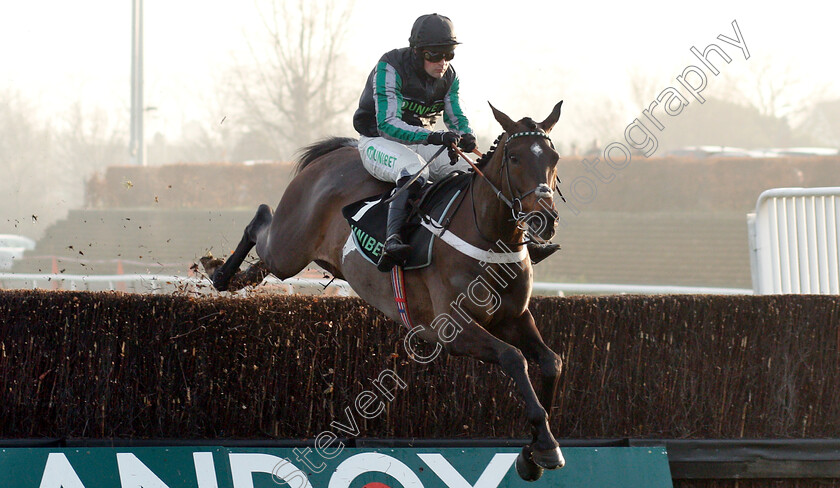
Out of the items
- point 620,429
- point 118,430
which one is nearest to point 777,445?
point 620,429

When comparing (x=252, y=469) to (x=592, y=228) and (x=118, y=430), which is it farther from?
(x=592, y=228)

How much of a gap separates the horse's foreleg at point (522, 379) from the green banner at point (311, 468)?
3.61 ft

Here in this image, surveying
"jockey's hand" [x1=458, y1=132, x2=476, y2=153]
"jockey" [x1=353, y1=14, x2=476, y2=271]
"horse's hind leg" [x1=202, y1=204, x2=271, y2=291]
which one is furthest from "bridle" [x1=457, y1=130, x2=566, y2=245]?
"horse's hind leg" [x1=202, y1=204, x2=271, y2=291]

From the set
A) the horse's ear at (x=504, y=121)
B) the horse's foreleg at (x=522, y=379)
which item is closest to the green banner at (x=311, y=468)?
the horse's foreleg at (x=522, y=379)

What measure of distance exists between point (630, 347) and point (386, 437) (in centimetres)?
159

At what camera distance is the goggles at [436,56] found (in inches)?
182

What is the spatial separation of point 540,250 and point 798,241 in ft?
10.3

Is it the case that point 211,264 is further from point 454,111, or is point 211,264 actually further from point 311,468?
point 454,111

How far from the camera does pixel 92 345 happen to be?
215 inches

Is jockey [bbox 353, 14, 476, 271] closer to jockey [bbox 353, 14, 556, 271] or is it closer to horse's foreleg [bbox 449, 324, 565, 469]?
jockey [bbox 353, 14, 556, 271]

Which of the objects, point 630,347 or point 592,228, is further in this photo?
point 592,228

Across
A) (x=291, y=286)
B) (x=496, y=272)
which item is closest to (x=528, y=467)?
(x=496, y=272)

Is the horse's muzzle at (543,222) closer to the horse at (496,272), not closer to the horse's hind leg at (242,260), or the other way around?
the horse at (496,272)

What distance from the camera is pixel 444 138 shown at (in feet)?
14.3
